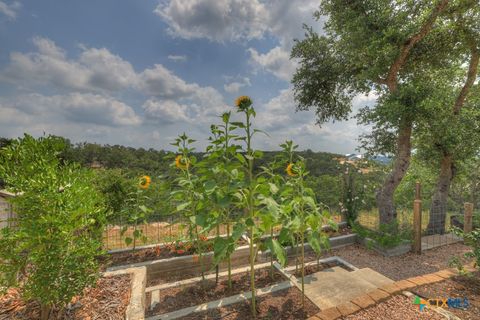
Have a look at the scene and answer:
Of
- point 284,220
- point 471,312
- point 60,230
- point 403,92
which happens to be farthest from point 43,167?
point 403,92

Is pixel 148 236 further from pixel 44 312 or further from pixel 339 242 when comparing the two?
pixel 339 242

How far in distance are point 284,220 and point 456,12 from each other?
850 cm

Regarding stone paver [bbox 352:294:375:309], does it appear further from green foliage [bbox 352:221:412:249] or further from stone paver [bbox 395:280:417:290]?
green foliage [bbox 352:221:412:249]

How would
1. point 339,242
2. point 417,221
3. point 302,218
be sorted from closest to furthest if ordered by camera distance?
point 302,218
point 417,221
point 339,242

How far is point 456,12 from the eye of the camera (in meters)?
6.84

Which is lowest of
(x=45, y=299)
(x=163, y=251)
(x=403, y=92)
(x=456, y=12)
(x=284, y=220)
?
(x=163, y=251)

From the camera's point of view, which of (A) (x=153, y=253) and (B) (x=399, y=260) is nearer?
(A) (x=153, y=253)

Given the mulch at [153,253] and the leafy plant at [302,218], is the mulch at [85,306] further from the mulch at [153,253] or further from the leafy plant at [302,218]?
the leafy plant at [302,218]

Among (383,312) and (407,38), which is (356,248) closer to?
(383,312)

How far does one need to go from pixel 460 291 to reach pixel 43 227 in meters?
4.61

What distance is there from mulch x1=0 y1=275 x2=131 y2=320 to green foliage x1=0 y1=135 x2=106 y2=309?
0.26 m

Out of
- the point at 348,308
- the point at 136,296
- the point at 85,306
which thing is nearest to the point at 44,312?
the point at 85,306

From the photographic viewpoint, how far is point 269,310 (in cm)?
274

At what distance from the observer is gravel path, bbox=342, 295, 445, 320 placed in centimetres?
238
